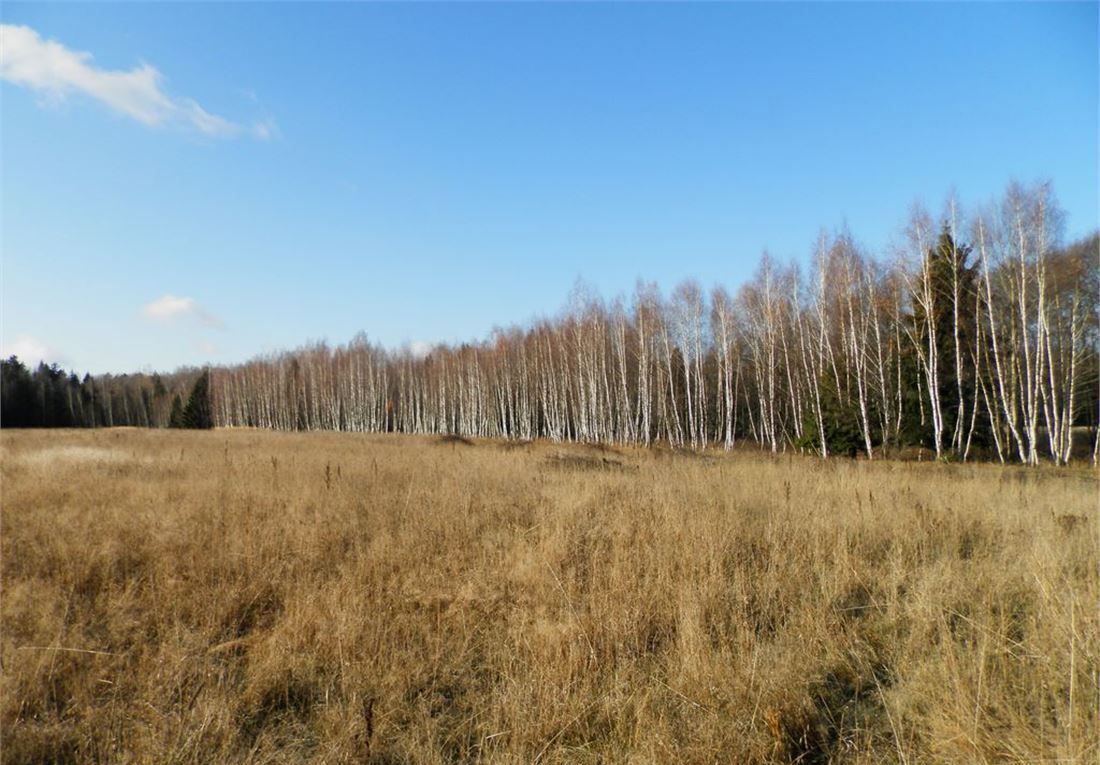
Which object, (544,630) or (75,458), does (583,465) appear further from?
(75,458)

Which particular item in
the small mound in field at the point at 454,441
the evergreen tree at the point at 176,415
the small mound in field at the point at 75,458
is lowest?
the small mound in field at the point at 454,441

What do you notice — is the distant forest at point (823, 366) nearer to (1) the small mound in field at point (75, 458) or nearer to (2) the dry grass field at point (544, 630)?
(2) the dry grass field at point (544, 630)

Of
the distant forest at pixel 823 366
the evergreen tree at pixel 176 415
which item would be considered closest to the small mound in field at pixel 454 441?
the distant forest at pixel 823 366

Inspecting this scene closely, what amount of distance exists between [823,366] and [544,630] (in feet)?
77.0

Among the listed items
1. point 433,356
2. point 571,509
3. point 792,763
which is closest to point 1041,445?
point 571,509

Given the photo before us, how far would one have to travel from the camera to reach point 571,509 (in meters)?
5.80

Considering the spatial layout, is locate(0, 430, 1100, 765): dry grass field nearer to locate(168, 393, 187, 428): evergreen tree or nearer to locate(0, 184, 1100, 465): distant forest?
locate(0, 184, 1100, 465): distant forest

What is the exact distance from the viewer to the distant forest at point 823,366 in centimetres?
1858

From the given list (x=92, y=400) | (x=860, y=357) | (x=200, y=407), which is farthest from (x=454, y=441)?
(x=92, y=400)

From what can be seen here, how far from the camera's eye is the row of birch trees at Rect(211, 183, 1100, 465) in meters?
18.4

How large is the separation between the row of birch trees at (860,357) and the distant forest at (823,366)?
105 millimetres

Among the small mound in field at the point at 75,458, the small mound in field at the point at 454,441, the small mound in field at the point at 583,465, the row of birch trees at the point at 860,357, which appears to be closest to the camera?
the small mound in field at the point at 75,458

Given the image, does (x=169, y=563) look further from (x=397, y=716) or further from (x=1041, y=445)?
(x=1041, y=445)

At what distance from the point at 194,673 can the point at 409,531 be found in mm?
2328
